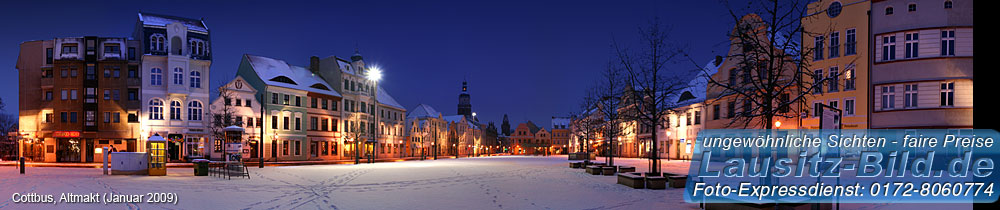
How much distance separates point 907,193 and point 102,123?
2163 inches

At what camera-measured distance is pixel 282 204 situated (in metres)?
13.3

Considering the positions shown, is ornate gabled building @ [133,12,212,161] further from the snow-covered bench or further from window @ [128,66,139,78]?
the snow-covered bench

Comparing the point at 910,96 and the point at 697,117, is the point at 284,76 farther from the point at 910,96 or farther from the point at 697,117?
the point at 910,96

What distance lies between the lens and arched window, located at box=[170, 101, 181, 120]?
1868 inches

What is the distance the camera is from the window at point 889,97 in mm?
29641

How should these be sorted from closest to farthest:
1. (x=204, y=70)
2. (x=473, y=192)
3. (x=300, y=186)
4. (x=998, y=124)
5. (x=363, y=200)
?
(x=998, y=124) → (x=363, y=200) → (x=473, y=192) → (x=300, y=186) → (x=204, y=70)

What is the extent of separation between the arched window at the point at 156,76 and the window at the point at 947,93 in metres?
55.8

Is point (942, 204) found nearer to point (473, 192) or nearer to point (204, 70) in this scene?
point (473, 192)

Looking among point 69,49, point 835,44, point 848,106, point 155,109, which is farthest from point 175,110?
point 848,106

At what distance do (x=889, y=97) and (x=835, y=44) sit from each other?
15.4 feet

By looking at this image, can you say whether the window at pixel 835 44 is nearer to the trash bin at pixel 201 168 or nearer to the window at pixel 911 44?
the window at pixel 911 44

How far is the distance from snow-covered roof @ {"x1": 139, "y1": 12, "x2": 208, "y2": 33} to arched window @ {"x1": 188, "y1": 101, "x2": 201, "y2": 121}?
6.70 metres

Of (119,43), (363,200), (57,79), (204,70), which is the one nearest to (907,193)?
(363,200)

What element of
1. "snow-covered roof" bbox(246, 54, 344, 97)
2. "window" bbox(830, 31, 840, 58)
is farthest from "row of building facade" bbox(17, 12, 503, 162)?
"window" bbox(830, 31, 840, 58)
